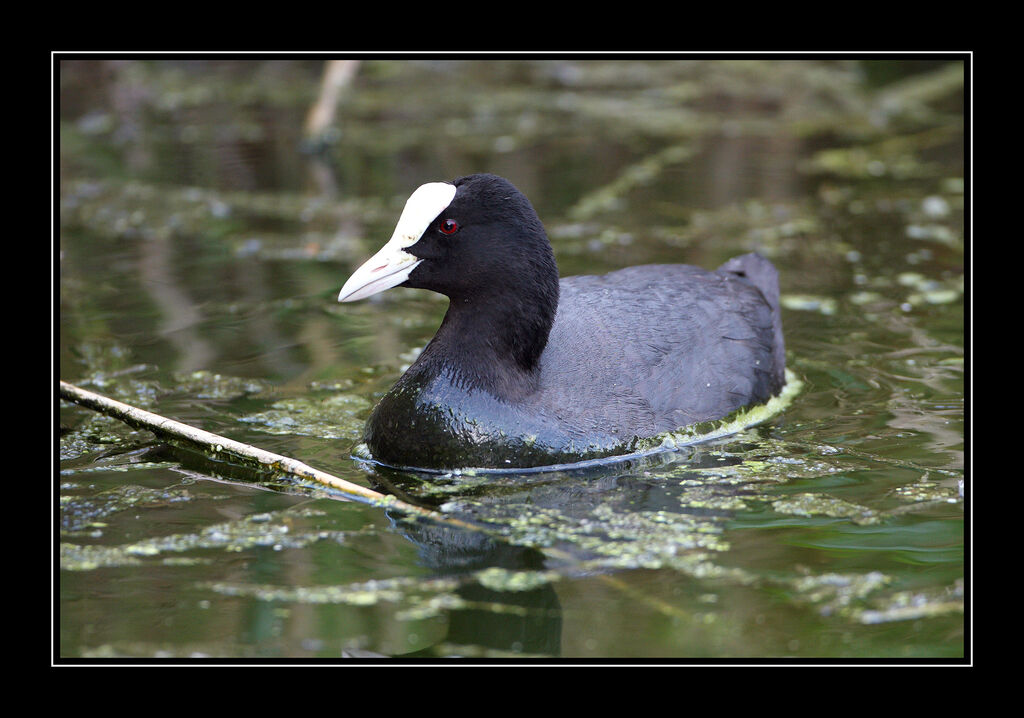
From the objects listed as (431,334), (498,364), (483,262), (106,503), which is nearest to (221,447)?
(106,503)

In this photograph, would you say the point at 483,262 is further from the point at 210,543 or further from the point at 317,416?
the point at 210,543

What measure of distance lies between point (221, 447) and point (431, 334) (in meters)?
1.92

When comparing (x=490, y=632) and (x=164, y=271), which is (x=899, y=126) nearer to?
(x=164, y=271)

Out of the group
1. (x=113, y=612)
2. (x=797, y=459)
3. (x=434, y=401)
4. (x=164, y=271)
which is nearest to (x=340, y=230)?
(x=164, y=271)

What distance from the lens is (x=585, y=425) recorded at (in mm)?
4473

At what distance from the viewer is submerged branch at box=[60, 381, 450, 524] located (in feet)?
13.4

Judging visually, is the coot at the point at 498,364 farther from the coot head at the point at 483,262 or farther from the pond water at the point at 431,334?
the pond water at the point at 431,334

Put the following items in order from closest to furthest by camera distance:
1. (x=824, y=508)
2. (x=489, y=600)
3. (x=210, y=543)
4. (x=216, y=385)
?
1. (x=489, y=600)
2. (x=210, y=543)
3. (x=824, y=508)
4. (x=216, y=385)

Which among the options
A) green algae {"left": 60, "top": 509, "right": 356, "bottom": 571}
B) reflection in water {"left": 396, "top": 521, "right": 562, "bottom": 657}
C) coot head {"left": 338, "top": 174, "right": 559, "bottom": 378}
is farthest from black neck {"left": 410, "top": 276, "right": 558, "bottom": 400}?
green algae {"left": 60, "top": 509, "right": 356, "bottom": 571}

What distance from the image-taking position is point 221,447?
172 inches

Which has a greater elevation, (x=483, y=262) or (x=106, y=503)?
(x=483, y=262)

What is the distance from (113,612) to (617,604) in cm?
140

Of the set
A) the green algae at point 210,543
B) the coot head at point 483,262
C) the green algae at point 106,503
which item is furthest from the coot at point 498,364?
the green algae at point 106,503

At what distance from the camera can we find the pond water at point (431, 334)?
3410mm
